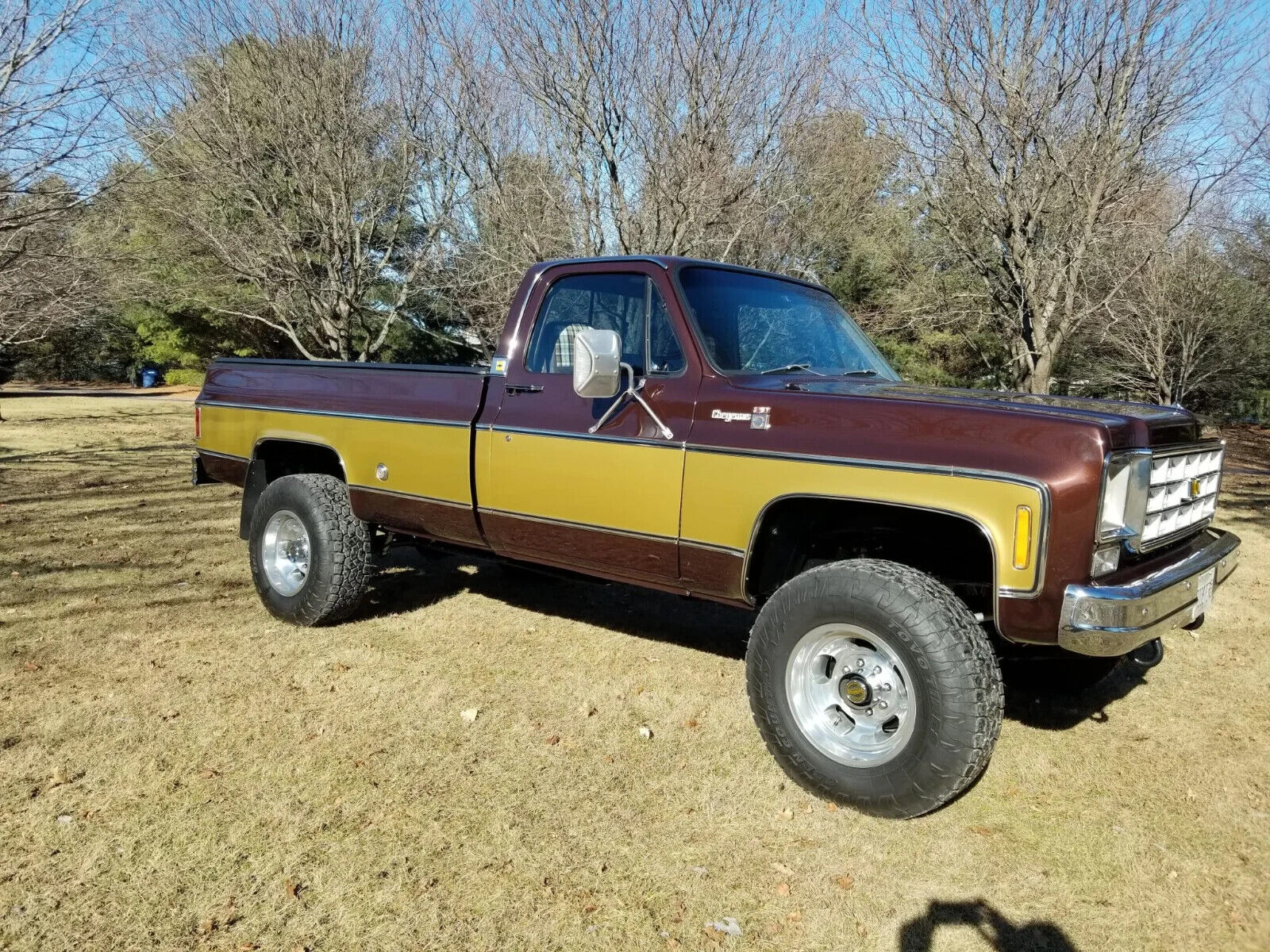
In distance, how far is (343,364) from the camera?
5164 mm

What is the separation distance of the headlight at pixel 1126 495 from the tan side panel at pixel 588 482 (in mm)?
1566

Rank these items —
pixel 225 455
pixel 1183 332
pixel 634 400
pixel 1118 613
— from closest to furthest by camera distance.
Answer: pixel 1118 613, pixel 634 400, pixel 225 455, pixel 1183 332

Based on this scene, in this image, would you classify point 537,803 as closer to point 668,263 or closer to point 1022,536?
point 1022,536

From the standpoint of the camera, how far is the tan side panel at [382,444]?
4.57 metres

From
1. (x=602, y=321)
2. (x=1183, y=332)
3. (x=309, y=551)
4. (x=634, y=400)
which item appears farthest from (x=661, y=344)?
(x=1183, y=332)

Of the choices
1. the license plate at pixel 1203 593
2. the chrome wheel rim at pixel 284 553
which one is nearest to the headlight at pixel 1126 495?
the license plate at pixel 1203 593

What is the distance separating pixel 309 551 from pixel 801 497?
3.03m

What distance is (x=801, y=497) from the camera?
11.2ft

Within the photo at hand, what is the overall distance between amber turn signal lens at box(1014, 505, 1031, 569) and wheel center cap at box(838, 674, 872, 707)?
0.73m

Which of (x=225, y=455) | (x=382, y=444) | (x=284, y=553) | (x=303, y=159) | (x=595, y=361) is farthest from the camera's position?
(x=303, y=159)

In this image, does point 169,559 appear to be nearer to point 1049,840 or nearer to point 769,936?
point 769,936

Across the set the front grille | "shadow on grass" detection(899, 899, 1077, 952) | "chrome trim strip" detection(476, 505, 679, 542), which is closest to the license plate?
the front grille

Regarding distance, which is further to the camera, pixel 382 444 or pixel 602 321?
pixel 382 444

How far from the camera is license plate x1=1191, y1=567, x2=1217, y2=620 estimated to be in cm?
336
